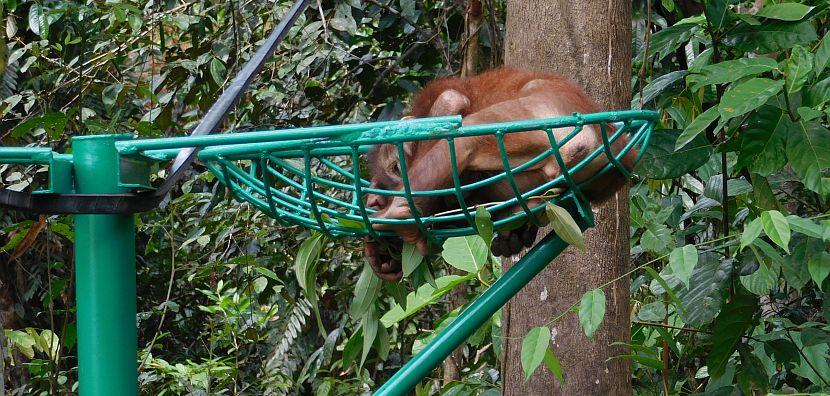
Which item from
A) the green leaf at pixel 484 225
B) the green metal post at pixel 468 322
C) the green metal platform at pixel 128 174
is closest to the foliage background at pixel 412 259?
the green metal post at pixel 468 322

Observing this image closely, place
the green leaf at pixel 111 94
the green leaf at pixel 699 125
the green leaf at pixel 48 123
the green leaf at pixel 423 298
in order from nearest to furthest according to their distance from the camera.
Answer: the green leaf at pixel 699 125, the green leaf at pixel 423 298, the green leaf at pixel 48 123, the green leaf at pixel 111 94

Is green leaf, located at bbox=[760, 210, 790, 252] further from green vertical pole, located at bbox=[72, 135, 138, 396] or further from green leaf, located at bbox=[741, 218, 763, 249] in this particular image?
green vertical pole, located at bbox=[72, 135, 138, 396]

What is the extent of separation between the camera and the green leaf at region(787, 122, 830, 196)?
2168 millimetres

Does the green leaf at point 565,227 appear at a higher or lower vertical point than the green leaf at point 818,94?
higher

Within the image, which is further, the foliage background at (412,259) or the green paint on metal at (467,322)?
the foliage background at (412,259)

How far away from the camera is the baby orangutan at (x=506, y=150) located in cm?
190

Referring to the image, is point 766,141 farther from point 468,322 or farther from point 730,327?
point 468,322

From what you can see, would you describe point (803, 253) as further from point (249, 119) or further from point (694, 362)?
point (249, 119)

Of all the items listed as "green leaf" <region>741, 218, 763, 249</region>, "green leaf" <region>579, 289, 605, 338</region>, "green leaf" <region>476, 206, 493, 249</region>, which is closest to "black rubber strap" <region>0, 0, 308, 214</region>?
"green leaf" <region>476, 206, 493, 249</region>

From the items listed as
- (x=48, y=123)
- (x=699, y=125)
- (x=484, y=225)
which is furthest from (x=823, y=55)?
(x=48, y=123)

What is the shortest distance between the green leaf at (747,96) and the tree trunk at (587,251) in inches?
18.1

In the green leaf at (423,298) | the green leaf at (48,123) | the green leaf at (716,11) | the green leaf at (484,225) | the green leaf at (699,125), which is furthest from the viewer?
the green leaf at (48,123)

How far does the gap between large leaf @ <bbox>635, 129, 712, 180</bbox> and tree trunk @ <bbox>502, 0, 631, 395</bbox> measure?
0.39 ft

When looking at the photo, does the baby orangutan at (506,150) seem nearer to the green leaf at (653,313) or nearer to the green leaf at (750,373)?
the green leaf at (750,373)
